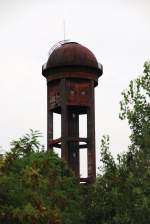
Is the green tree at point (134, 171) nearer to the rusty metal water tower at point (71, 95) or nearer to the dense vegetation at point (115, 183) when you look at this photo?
the dense vegetation at point (115, 183)

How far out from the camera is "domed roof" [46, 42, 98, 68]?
6838cm

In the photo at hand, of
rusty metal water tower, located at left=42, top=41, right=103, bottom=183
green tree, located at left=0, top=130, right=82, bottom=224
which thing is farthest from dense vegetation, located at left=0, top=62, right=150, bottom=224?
rusty metal water tower, located at left=42, top=41, right=103, bottom=183

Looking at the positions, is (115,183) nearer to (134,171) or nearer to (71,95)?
(134,171)

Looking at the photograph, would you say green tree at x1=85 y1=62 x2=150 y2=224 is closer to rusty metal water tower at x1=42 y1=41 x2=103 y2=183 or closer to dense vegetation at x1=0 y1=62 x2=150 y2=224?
dense vegetation at x1=0 y1=62 x2=150 y2=224

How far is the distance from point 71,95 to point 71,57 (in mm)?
3806

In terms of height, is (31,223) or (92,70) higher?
(92,70)

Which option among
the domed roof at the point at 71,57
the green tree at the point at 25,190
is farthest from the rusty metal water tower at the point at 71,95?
the green tree at the point at 25,190

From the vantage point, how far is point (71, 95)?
6825 centimetres

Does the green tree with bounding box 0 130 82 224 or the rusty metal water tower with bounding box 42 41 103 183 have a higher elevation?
the rusty metal water tower with bounding box 42 41 103 183

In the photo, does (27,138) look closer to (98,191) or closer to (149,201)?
(98,191)

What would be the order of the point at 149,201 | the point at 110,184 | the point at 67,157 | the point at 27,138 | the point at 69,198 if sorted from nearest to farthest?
the point at 149,201 < the point at 110,184 < the point at 27,138 < the point at 69,198 < the point at 67,157

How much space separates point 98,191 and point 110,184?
2.01m

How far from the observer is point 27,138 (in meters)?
34.3

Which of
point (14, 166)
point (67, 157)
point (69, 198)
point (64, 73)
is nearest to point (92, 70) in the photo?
point (64, 73)
